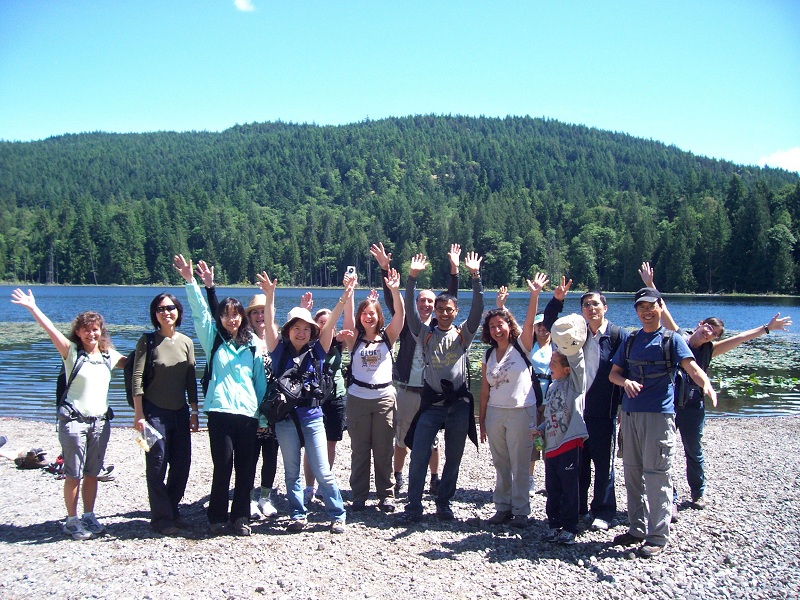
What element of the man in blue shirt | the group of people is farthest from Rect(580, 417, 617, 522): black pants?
the man in blue shirt

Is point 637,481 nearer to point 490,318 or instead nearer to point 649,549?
point 649,549

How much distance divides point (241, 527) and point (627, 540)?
149 inches

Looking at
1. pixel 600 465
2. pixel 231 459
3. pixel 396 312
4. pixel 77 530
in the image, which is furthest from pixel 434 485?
pixel 77 530

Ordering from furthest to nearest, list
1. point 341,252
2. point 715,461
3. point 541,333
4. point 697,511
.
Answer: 1. point 341,252
2. point 715,461
3. point 541,333
4. point 697,511

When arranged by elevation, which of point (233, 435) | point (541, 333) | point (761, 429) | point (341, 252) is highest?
point (341, 252)

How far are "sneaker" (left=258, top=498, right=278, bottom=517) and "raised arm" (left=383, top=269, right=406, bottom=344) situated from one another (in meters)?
2.23

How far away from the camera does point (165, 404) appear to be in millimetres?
6133

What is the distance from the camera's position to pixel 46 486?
802cm

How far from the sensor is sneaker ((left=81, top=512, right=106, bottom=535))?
6.10m

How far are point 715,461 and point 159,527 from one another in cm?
832

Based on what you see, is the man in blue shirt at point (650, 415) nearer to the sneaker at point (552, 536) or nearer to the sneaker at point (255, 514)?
the sneaker at point (552, 536)

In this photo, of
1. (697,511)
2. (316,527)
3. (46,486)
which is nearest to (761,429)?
(697,511)

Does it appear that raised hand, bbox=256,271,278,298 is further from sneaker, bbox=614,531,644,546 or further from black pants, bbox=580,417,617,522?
sneaker, bbox=614,531,644,546

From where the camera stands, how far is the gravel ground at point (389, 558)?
16.7 ft
